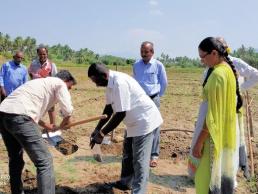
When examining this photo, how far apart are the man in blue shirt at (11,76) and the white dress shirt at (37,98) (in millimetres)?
3080

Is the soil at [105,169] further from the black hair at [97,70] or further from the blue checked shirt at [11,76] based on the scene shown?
the black hair at [97,70]

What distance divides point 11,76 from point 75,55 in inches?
2946

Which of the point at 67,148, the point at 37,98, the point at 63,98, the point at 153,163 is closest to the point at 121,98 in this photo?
the point at 63,98

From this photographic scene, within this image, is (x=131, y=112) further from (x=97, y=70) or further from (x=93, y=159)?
(x=93, y=159)

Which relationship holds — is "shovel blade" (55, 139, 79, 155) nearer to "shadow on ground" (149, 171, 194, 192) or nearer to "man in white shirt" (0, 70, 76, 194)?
"shadow on ground" (149, 171, 194, 192)

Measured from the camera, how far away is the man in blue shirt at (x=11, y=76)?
682cm

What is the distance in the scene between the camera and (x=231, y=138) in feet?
11.3

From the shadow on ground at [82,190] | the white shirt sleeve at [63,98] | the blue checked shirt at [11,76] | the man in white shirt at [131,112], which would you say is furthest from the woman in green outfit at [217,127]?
the blue checked shirt at [11,76]

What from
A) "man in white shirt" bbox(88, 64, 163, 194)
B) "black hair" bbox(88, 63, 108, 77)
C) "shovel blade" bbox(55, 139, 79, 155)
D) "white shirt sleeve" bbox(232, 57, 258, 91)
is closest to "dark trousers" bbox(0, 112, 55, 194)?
"man in white shirt" bbox(88, 64, 163, 194)

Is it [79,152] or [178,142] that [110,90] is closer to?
[79,152]

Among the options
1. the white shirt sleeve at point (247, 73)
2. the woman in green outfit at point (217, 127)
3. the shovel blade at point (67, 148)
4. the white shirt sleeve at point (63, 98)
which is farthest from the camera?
the shovel blade at point (67, 148)

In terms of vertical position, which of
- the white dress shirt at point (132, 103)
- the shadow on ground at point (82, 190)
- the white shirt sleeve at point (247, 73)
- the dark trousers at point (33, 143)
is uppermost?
the white shirt sleeve at point (247, 73)

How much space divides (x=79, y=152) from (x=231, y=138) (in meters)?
3.51

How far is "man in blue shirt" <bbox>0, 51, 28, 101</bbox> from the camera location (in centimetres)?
682
